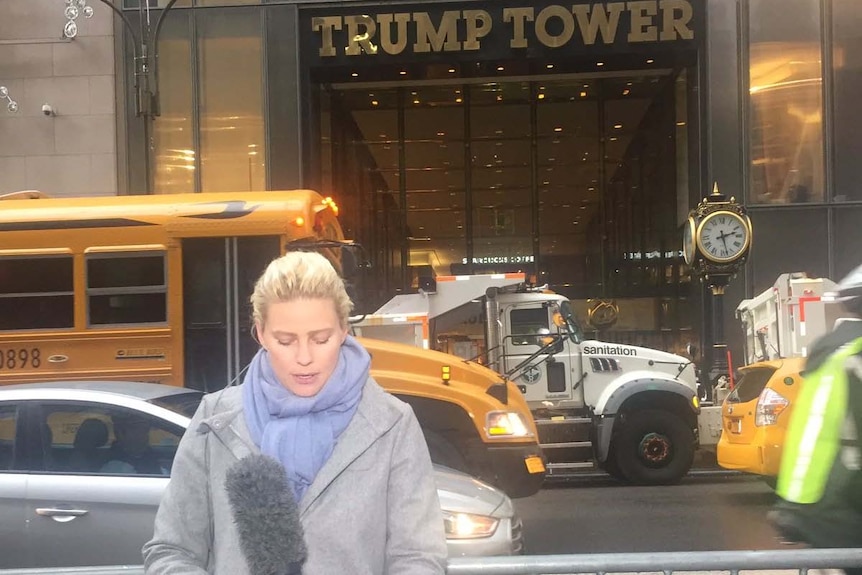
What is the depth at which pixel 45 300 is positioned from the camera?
8867 millimetres

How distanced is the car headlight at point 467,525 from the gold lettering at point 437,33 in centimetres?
1444

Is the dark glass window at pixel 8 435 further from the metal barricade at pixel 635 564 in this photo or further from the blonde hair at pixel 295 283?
the blonde hair at pixel 295 283

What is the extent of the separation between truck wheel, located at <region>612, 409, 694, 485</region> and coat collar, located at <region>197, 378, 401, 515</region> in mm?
9317

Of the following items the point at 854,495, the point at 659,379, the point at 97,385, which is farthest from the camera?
the point at 659,379

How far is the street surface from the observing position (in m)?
8.04

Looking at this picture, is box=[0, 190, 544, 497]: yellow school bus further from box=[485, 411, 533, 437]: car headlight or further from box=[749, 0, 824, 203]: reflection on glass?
box=[749, 0, 824, 203]: reflection on glass

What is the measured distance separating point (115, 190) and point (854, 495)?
17294 millimetres

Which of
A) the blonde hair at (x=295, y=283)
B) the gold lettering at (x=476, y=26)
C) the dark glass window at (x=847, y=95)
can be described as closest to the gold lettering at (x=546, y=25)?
the gold lettering at (x=476, y=26)

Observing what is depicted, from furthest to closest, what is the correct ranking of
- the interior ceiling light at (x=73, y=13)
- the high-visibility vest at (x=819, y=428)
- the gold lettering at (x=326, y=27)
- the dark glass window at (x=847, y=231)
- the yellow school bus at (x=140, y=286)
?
1. the gold lettering at (x=326, y=27)
2. the dark glass window at (x=847, y=231)
3. the interior ceiling light at (x=73, y=13)
4. the yellow school bus at (x=140, y=286)
5. the high-visibility vest at (x=819, y=428)

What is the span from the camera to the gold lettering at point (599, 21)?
18.0 metres

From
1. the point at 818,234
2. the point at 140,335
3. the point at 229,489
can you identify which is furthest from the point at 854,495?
the point at 818,234

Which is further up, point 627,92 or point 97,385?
point 627,92

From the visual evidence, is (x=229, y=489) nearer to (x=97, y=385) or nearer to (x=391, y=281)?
(x=97, y=385)

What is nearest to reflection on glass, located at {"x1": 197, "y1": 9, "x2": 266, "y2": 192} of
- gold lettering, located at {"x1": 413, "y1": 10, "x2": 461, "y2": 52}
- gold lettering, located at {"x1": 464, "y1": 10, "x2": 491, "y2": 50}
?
gold lettering, located at {"x1": 413, "y1": 10, "x2": 461, "y2": 52}
